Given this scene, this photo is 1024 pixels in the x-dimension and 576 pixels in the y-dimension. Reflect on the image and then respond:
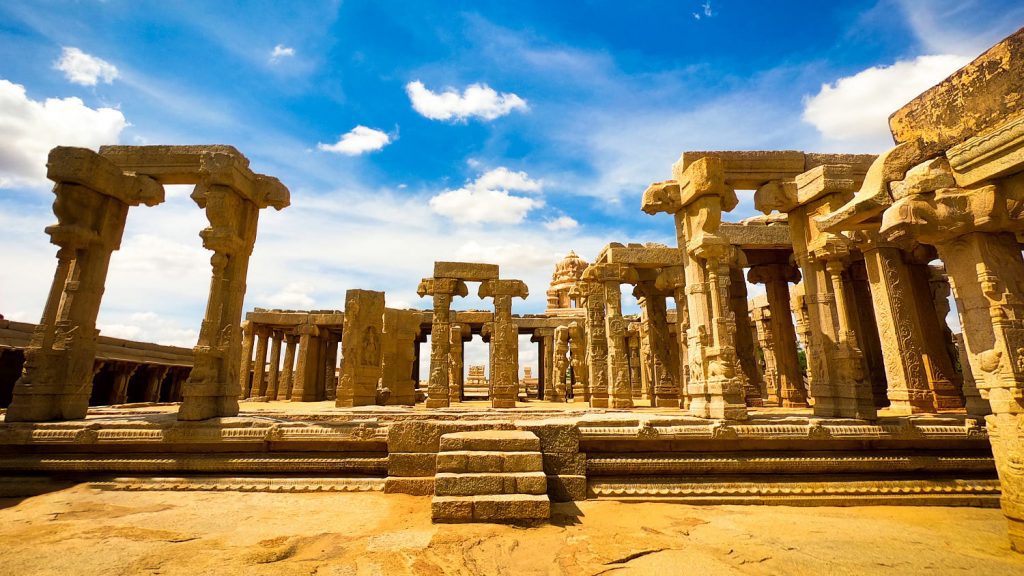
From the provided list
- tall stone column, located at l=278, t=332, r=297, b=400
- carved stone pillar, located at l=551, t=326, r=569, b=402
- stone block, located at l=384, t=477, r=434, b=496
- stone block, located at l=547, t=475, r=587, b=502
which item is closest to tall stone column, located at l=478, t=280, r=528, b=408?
carved stone pillar, located at l=551, t=326, r=569, b=402

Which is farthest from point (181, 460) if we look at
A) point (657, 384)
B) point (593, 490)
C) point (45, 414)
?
point (657, 384)

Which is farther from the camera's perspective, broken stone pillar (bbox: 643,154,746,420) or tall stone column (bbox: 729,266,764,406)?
tall stone column (bbox: 729,266,764,406)

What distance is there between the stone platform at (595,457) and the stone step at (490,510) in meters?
1.09

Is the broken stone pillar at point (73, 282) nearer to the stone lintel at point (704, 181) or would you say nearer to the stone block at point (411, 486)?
the stone block at point (411, 486)

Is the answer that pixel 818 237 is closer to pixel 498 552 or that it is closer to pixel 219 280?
pixel 498 552

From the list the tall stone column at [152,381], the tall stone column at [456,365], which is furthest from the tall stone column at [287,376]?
the tall stone column at [456,365]

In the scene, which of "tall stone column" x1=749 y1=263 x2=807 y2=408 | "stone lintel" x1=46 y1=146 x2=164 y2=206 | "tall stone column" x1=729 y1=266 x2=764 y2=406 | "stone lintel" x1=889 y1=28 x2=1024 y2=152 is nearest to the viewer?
"stone lintel" x1=889 y1=28 x2=1024 y2=152

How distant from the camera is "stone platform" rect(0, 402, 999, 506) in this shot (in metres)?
5.78

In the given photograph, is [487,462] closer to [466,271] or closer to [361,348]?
[466,271]

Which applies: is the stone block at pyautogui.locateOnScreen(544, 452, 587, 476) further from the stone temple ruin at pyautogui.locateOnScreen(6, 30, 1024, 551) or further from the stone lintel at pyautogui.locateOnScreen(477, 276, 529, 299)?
the stone lintel at pyautogui.locateOnScreen(477, 276, 529, 299)

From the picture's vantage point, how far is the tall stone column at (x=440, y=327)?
48.2ft

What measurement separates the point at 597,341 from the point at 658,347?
2168 millimetres

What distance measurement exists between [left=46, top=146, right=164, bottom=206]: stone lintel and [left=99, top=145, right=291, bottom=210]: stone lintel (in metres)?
0.24

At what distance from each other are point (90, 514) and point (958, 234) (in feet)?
33.5
